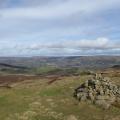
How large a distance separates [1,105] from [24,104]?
16.1 ft

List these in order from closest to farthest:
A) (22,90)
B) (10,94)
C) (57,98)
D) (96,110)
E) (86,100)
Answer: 1. (96,110)
2. (86,100)
3. (57,98)
4. (10,94)
5. (22,90)

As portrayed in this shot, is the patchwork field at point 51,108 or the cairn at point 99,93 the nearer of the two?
the patchwork field at point 51,108

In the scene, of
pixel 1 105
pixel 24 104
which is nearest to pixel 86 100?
pixel 24 104

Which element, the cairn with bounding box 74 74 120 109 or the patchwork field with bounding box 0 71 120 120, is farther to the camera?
the cairn with bounding box 74 74 120 109

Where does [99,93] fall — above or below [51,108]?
above

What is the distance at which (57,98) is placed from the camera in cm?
6144

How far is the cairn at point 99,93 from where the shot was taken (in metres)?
55.4

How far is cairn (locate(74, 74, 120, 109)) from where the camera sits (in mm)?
55375

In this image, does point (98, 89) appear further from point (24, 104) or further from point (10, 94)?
point (10, 94)

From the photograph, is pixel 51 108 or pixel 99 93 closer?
pixel 51 108

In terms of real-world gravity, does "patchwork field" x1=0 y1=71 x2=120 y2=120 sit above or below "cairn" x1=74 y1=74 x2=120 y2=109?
below

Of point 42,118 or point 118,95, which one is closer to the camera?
point 42,118

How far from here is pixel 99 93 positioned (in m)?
58.3

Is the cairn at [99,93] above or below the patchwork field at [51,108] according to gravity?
above
